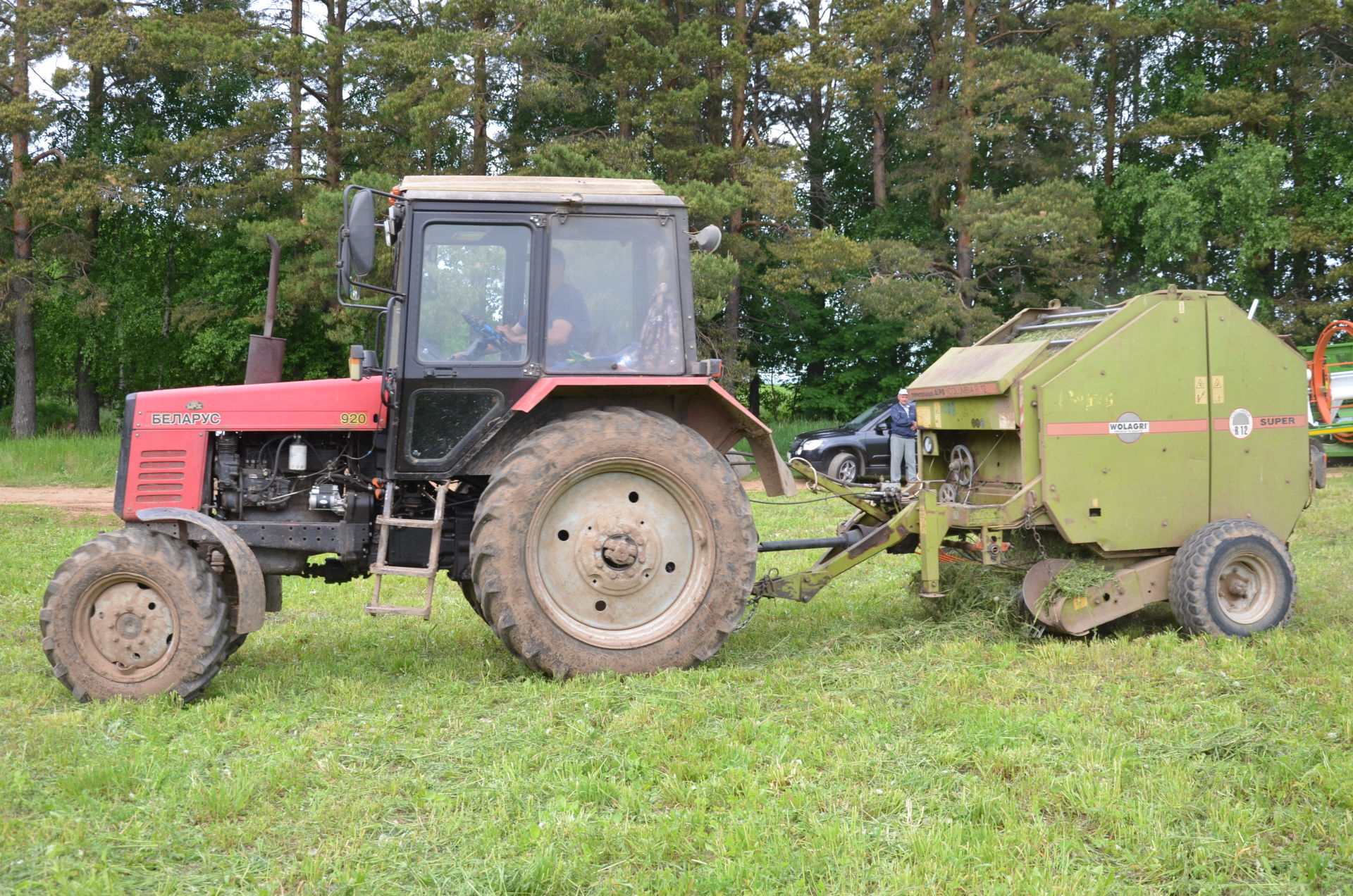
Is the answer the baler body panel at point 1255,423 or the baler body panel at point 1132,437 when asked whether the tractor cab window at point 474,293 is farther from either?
the baler body panel at point 1255,423

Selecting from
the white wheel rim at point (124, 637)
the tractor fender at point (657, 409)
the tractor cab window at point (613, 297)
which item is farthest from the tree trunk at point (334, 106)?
the white wheel rim at point (124, 637)

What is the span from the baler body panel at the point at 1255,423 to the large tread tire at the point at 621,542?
302 centimetres

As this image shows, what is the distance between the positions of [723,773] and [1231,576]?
3830 millimetres

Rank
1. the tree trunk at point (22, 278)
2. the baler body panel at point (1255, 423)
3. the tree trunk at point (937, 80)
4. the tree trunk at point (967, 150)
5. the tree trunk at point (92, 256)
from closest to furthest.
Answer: the baler body panel at point (1255, 423)
the tree trunk at point (22, 278)
the tree trunk at point (967, 150)
the tree trunk at point (92, 256)
the tree trunk at point (937, 80)

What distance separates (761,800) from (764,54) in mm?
20834

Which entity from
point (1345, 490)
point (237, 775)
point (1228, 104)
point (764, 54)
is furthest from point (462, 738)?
point (1228, 104)

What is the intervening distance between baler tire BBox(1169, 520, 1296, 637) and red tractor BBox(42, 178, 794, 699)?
2577 millimetres

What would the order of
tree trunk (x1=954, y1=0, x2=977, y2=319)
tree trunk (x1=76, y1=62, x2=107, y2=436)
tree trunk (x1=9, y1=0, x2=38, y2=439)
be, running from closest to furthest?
tree trunk (x1=9, y1=0, x2=38, y2=439)
tree trunk (x1=954, y1=0, x2=977, y2=319)
tree trunk (x1=76, y1=62, x2=107, y2=436)

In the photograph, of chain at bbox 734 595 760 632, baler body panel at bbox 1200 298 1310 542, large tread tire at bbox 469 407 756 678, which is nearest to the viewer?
large tread tire at bbox 469 407 756 678

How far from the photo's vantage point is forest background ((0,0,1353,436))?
777 inches

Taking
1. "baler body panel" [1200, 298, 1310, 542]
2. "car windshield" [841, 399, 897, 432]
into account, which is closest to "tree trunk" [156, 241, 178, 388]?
"car windshield" [841, 399, 897, 432]

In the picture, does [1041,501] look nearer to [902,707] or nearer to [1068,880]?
[902,707]

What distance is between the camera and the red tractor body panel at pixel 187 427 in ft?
18.1

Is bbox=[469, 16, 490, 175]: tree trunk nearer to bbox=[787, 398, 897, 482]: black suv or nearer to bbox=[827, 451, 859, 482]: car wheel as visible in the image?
bbox=[787, 398, 897, 482]: black suv
